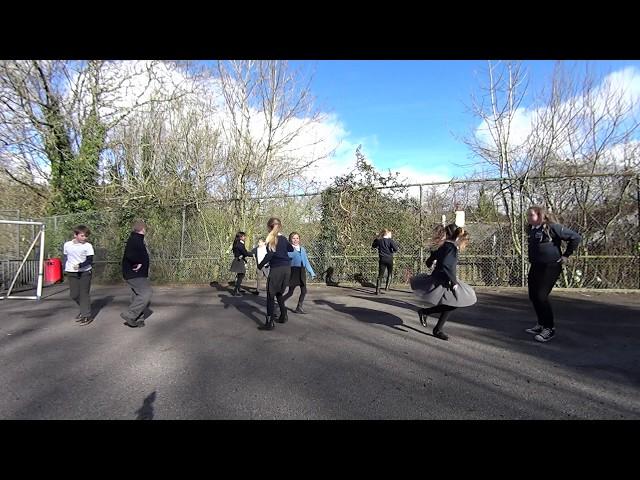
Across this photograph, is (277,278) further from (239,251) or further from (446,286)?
(239,251)

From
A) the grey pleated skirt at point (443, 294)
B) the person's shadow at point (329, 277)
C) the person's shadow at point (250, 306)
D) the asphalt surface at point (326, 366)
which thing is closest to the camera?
the asphalt surface at point (326, 366)

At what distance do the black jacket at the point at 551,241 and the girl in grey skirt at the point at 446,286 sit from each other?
990 mm

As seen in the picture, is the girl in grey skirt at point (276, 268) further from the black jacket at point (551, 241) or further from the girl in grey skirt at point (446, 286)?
the black jacket at point (551, 241)

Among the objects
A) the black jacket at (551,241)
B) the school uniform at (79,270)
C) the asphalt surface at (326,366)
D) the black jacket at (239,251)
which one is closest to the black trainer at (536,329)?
the asphalt surface at (326,366)

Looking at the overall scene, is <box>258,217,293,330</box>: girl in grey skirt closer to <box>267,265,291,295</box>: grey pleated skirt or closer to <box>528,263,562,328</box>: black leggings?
<box>267,265,291,295</box>: grey pleated skirt

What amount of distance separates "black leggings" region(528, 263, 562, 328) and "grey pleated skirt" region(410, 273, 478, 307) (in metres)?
0.87

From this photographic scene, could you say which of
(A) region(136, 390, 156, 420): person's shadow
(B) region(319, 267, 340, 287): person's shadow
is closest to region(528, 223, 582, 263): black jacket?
(A) region(136, 390, 156, 420): person's shadow

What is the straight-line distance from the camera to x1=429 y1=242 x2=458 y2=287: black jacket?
6031 millimetres

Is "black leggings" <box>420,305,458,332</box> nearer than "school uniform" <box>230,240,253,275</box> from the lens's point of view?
Yes

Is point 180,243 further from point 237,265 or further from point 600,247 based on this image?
point 600,247

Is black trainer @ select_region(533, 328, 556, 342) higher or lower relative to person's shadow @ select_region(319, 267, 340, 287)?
lower

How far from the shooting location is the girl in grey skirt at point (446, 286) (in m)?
6.00

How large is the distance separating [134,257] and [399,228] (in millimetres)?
7696

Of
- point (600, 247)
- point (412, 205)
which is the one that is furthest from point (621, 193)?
point (412, 205)
